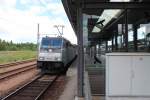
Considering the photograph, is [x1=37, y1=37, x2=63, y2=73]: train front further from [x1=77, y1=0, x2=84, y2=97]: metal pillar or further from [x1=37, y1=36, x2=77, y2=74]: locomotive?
[x1=77, y1=0, x2=84, y2=97]: metal pillar

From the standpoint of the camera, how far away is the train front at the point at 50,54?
26703 millimetres

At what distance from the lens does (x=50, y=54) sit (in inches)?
1064

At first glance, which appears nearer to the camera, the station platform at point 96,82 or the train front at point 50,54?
the station platform at point 96,82

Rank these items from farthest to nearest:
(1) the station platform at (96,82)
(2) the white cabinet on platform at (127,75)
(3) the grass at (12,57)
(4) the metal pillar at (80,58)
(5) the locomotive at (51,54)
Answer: (3) the grass at (12,57) < (5) the locomotive at (51,54) < (4) the metal pillar at (80,58) < (1) the station platform at (96,82) < (2) the white cabinet on platform at (127,75)

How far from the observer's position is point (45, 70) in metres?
27.9

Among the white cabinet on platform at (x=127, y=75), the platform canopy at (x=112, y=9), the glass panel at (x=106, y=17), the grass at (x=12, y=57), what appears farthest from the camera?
the grass at (x=12, y=57)

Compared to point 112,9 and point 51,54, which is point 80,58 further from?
point 51,54

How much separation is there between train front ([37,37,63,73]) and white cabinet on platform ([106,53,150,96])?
1775cm

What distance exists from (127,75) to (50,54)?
18.4m

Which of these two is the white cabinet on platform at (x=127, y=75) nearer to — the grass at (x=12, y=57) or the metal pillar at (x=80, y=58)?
the metal pillar at (x=80, y=58)

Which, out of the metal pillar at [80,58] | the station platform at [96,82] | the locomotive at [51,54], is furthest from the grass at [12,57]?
the metal pillar at [80,58]

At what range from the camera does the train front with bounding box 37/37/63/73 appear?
26703 millimetres

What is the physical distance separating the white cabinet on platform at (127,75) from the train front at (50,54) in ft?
58.2

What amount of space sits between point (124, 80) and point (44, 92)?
8715 millimetres
